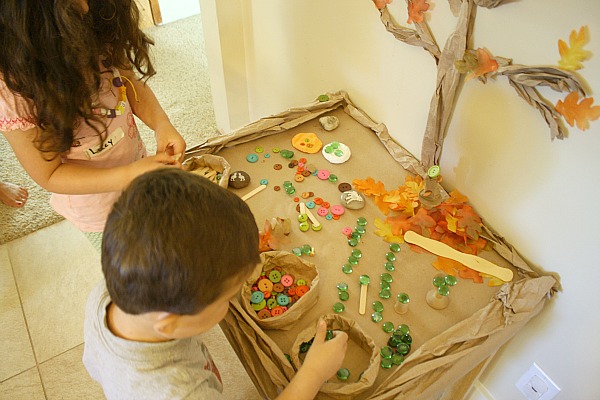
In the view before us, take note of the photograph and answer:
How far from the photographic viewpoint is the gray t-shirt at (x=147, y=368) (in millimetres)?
543

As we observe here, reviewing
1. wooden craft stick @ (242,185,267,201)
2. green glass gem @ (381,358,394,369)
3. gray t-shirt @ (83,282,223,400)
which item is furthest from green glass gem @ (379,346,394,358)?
wooden craft stick @ (242,185,267,201)

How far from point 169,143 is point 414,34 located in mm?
571

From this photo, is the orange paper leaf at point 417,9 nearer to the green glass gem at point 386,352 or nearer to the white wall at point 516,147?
the white wall at point 516,147

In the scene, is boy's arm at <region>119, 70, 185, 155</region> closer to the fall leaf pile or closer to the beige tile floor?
the fall leaf pile

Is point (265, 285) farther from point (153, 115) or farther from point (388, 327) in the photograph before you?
point (153, 115)

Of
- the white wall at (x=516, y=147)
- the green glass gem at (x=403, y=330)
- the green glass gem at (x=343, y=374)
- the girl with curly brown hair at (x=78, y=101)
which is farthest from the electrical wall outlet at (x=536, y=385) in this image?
the girl with curly brown hair at (x=78, y=101)

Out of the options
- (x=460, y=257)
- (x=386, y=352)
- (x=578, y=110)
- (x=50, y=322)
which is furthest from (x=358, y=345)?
(x=50, y=322)

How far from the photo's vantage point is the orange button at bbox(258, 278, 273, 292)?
784mm

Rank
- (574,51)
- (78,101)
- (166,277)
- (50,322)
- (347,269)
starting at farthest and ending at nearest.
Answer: (50,322), (347,269), (78,101), (574,51), (166,277)

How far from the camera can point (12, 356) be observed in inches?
52.7

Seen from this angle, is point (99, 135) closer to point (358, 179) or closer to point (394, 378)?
point (358, 179)

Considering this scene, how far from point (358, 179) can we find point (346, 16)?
1.43ft

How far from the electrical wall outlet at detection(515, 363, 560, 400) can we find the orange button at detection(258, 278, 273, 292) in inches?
24.6

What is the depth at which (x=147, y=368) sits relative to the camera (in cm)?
55
